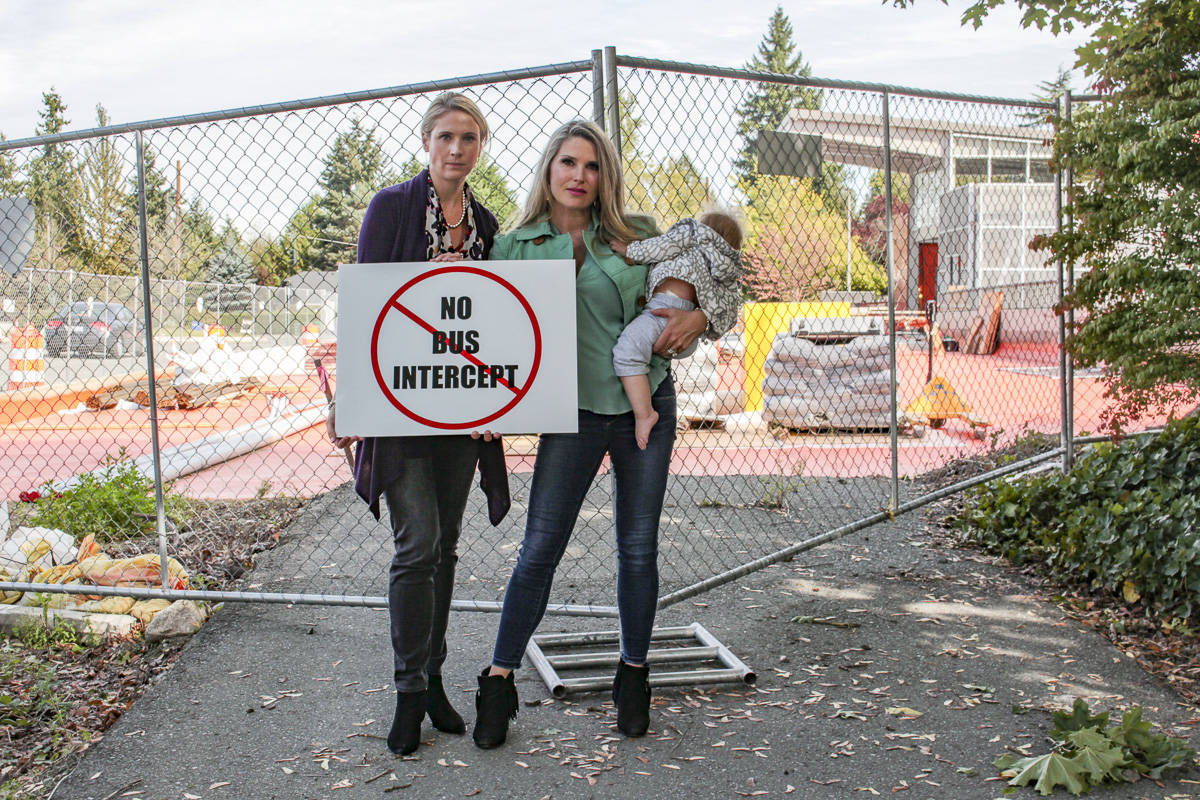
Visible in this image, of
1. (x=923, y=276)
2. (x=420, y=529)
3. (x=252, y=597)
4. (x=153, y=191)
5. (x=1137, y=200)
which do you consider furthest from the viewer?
(x=153, y=191)

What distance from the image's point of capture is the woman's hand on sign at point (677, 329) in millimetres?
3035

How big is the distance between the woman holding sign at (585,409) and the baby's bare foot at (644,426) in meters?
0.06

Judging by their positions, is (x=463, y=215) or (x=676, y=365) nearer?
(x=463, y=215)

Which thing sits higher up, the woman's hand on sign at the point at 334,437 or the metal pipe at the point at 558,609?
the woman's hand on sign at the point at 334,437

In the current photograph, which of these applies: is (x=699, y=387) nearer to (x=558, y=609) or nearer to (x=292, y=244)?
(x=292, y=244)

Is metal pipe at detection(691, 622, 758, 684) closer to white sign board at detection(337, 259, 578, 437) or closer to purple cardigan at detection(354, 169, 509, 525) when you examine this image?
white sign board at detection(337, 259, 578, 437)

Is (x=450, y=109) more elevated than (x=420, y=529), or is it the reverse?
(x=450, y=109)

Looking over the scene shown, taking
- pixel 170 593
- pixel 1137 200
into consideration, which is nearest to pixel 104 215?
pixel 170 593

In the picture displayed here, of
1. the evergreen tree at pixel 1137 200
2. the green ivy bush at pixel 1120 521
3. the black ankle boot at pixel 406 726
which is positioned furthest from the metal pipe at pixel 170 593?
the evergreen tree at pixel 1137 200

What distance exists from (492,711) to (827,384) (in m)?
7.62

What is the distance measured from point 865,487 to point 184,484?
18.8 feet

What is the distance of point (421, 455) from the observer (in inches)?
120

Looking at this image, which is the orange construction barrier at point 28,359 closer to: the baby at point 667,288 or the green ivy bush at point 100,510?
the green ivy bush at point 100,510

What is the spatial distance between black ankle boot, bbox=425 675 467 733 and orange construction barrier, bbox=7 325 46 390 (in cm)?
1359
